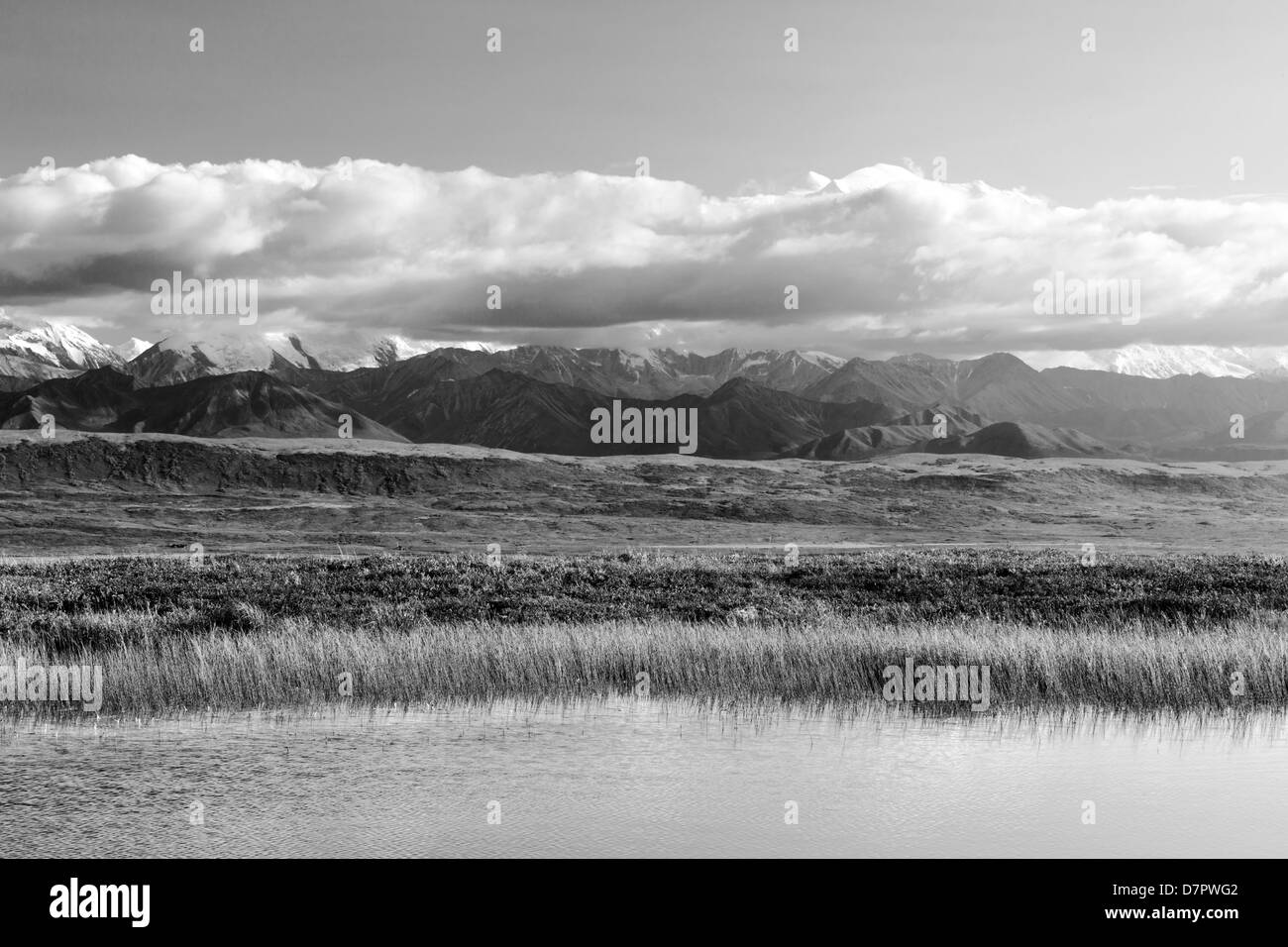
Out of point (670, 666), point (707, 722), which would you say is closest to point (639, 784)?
point (707, 722)

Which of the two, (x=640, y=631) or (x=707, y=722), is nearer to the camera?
(x=707, y=722)

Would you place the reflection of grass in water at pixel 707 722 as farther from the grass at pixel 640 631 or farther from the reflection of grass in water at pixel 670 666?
the grass at pixel 640 631

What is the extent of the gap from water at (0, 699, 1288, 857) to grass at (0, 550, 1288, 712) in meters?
1.65

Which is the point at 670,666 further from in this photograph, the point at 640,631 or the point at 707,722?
the point at 707,722

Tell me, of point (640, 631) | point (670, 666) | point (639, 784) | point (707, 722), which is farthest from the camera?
point (640, 631)

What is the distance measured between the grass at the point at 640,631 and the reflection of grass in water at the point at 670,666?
0.05 meters

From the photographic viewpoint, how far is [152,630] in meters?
30.1

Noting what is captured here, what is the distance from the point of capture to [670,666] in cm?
2572

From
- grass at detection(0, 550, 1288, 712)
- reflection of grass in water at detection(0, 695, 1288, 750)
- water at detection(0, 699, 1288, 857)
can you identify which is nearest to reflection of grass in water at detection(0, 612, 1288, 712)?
grass at detection(0, 550, 1288, 712)

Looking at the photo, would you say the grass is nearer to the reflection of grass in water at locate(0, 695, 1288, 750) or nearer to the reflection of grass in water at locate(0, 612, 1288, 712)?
the reflection of grass in water at locate(0, 612, 1288, 712)

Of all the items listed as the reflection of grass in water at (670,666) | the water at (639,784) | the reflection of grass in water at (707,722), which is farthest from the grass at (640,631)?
the water at (639,784)

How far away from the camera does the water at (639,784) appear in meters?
15.3

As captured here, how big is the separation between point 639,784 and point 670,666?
313 inches
